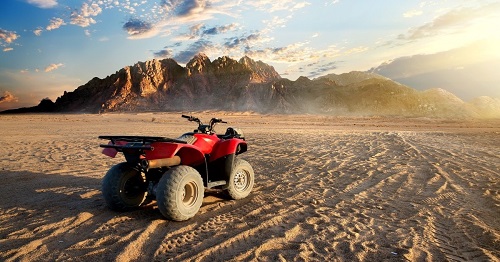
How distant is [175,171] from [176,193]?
323 millimetres

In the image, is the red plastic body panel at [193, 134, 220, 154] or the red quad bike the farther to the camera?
the red plastic body panel at [193, 134, 220, 154]

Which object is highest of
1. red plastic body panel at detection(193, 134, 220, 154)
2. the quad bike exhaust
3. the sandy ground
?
red plastic body panel at detection(193, 134, 220, 154)

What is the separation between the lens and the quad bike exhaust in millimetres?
4520

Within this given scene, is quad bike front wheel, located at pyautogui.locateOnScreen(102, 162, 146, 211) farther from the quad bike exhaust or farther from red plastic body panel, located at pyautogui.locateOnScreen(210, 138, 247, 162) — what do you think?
red plastic body panel, located at pyautogui.locateOnScreen(210, 138, 247, 162)

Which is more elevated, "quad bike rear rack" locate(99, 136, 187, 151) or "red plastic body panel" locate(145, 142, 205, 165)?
"quad bike rear rack" locate(99, 136, 187, 151)

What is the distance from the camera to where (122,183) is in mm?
5148

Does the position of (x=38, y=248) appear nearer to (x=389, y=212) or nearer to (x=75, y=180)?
(x=75, y=180)

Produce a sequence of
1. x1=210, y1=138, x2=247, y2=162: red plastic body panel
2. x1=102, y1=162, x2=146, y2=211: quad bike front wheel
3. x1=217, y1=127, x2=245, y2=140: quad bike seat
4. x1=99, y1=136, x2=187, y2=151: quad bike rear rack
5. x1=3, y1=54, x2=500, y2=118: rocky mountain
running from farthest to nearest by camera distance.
A: x1=3, y1=54, x2=500, y2=118: rocky mountain
x1=217, y1=127, x2=245, y2=140: quad bike seat
x1=210, y1=138, x2=247, y2=162: red plastic body panel
x1=102, y1=162, x2=146, y2=211: quad bike front wheel
x1=99, y1=136, x2=187, y2=151: quad bike rear rack

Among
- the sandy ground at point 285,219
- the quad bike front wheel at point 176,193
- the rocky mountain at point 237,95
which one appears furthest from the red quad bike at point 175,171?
the rocky mountain at point 237,95

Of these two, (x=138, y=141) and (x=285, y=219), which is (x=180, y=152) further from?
(x=285, y=219)

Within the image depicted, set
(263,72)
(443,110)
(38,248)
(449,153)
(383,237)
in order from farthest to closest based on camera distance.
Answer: (263,72) → (443,110) → (449,153) → (383,237) → (38,248)

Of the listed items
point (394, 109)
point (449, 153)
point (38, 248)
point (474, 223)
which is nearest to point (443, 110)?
point (394, 109)

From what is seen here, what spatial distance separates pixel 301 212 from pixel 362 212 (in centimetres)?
99

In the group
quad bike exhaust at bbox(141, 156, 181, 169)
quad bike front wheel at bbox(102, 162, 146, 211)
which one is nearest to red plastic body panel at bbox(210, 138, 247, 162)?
quad bike exhaust at bbox(141, 156, 181, 169)
